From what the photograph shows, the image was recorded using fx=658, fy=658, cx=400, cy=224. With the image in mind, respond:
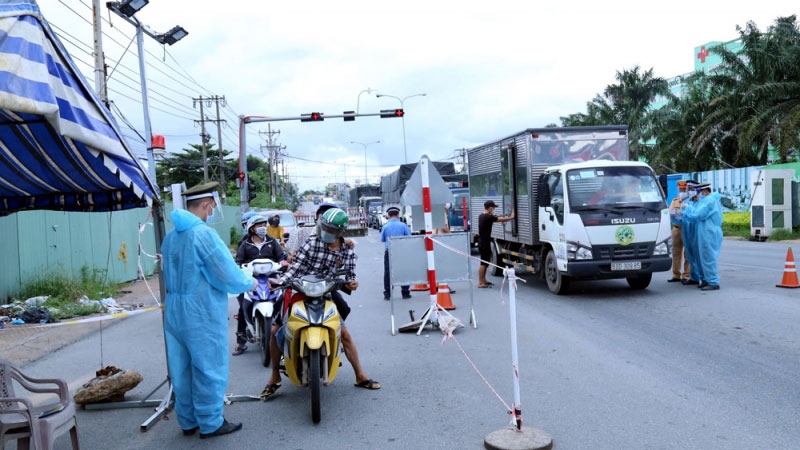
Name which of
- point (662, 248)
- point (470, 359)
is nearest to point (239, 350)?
point (470, 359)

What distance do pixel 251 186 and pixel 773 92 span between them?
2410 cm

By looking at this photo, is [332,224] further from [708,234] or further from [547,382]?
[708,234]

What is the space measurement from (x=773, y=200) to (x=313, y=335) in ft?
77.3

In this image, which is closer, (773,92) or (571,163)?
(571,163)

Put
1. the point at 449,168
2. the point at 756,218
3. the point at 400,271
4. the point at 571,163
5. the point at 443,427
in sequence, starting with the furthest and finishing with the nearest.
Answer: the point at 449,168, the point at 756,218, the point at 571,163, the point at 400,271, the point at 443,427

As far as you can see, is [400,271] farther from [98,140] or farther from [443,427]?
[98,140]

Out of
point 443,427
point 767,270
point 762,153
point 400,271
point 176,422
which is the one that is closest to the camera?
point 443,427

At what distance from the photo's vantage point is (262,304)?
7.70 metres

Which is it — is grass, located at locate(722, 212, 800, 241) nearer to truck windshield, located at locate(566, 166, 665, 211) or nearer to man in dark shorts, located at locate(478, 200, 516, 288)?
man in dark shorts, located at locate(478, 200, 516, 288)

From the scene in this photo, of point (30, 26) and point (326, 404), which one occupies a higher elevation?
point (30, 26)

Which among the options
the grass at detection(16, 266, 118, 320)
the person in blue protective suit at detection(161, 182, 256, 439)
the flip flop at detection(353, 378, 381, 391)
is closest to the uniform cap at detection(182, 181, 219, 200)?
the person in blue protective suit at detection(161, 182, 256, 439)

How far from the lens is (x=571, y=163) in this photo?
1246 cm

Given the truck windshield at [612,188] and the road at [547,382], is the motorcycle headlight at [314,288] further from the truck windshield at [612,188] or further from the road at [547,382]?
the truck windshield at [612,188]

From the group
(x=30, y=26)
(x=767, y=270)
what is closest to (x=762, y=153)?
(x=767, y=270)
